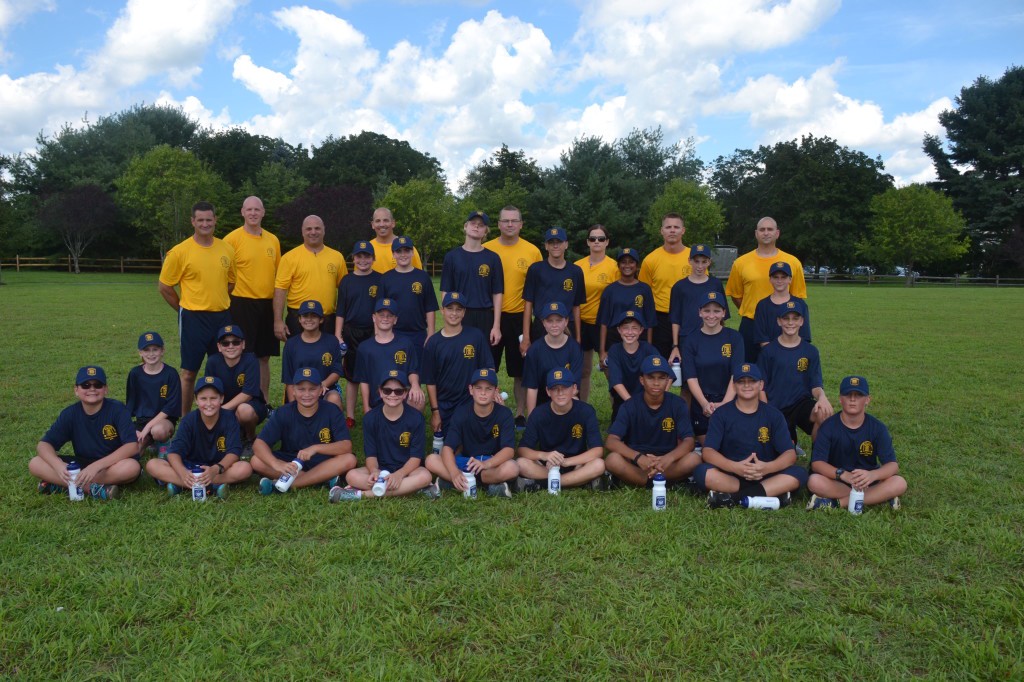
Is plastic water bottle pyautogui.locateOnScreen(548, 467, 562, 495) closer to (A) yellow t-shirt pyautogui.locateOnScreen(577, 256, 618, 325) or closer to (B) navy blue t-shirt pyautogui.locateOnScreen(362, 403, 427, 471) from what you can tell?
(B) navy blue t-shirt pyautogui.locateOnScreen(362, 403, 427, 471)

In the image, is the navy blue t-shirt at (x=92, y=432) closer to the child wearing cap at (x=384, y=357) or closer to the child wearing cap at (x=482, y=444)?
the child wearing cap at (x=384, y=357)

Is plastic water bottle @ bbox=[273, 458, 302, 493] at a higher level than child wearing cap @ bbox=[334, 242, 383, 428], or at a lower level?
lower

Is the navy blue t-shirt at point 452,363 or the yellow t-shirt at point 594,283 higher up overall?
the yellow t-shirt at point 594,283

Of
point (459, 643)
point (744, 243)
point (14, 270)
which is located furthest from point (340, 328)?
point (744, 243)

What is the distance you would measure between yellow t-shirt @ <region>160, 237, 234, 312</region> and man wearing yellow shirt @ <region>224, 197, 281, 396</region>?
375 mm

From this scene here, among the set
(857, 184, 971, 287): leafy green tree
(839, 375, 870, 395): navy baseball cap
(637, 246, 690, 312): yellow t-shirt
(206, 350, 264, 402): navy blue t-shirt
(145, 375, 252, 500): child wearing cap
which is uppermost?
(857, 184, 971, 287): leafy green tree

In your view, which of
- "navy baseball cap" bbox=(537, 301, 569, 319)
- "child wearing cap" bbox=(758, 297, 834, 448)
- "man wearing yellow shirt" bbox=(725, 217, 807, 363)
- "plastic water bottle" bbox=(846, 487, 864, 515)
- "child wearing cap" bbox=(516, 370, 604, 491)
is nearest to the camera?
"plastic water bottle" bbox=(846, 487, 864, 515)

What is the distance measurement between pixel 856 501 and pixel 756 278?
2.71 meters

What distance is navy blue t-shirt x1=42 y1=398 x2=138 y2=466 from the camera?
5711mm

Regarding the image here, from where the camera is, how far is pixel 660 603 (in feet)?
12.5

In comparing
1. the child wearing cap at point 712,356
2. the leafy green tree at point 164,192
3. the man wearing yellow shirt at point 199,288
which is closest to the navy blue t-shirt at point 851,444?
the child wearing cap at point 712,356

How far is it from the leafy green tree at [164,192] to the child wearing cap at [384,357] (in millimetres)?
41654

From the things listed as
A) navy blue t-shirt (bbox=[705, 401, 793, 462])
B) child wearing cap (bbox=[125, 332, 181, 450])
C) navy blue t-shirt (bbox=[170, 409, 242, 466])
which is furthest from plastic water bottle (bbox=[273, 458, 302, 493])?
Result: navy blue t-shirt (bbox=[705, 401, 793, 462])

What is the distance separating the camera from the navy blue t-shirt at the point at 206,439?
5.66 meters
